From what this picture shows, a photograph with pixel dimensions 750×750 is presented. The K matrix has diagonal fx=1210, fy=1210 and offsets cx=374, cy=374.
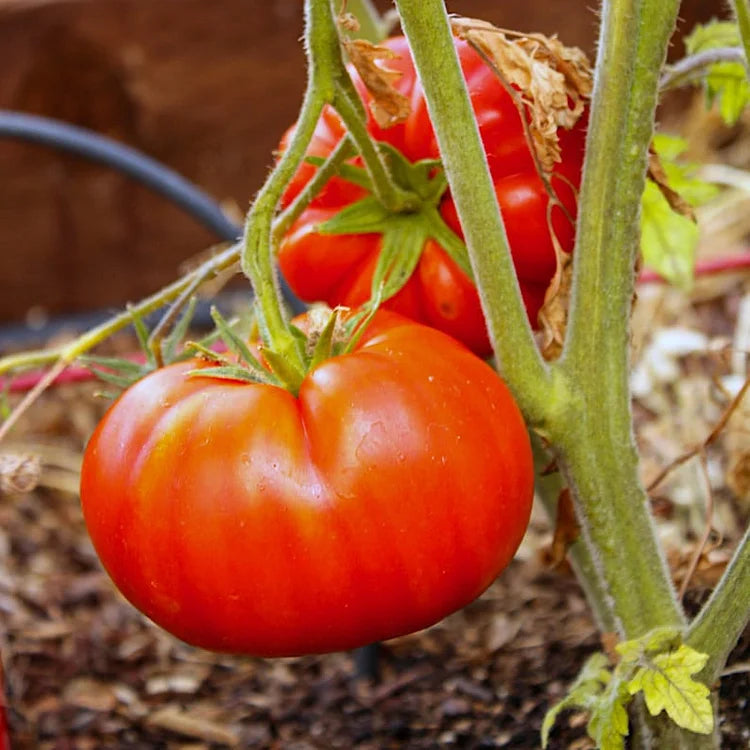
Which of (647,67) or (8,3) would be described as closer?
(647,67)

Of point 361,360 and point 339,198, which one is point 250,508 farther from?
point 339,198

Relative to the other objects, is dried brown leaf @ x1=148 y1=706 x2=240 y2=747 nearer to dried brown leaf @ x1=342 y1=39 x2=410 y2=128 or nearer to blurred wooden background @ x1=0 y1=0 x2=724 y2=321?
dried brown leaf @ x1=342 y1=39 x2=410 y2=128

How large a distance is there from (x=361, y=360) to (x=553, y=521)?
11.9 inches

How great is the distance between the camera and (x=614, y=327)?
0.78 metres

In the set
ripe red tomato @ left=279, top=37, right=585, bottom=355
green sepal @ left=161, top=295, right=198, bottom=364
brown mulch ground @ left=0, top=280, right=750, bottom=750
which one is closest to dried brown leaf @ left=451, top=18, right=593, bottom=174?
ripe red tomato @ left=279, top=37, right=585, bottom=355

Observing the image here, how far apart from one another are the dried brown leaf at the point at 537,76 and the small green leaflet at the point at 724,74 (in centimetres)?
18

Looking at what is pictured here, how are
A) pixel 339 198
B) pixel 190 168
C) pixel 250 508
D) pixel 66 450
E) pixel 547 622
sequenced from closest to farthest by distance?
pixel 250 508 < pixel 339 198 < pixel 547 622 < pixel 66 450 < pixel 190 168

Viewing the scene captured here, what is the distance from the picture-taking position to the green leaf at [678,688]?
0.72m

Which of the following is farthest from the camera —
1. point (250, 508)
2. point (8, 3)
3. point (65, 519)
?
point (8, 3)

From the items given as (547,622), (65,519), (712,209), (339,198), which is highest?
(339,198)

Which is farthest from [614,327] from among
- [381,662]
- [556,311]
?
[381,662]

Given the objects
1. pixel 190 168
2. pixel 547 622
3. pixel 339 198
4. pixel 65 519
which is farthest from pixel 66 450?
pixel 339 198

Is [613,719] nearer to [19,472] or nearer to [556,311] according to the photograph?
[556,311]

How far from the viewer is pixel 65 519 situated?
1.79m
